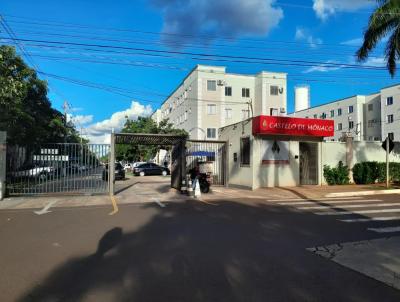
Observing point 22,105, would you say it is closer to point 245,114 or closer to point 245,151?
point 245,151

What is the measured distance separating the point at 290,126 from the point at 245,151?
9.99ft

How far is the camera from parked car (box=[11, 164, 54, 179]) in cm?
1917

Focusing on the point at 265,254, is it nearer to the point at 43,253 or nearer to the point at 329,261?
the point at 329,261

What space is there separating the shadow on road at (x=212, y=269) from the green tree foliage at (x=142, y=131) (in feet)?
144

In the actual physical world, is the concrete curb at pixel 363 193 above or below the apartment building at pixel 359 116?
below

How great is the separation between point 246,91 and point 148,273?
55583mm

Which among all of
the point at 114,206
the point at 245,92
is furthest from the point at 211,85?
the point at 114,206

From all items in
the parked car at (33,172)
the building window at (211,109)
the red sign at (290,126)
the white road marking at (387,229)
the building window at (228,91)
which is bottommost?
the white road marking at (387,229)

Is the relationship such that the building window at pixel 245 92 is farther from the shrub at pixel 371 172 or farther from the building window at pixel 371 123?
the shrub at pixel 371 172

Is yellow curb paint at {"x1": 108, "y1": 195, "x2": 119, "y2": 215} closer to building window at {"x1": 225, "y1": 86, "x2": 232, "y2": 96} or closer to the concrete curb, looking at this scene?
the concrete curb

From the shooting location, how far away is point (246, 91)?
60188 millimetres

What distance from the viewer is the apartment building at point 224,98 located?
185 ft

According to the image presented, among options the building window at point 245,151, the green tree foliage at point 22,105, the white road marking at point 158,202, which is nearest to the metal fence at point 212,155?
the building window at point 245,151

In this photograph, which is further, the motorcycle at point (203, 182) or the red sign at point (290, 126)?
the red sign at point (290, 126)
